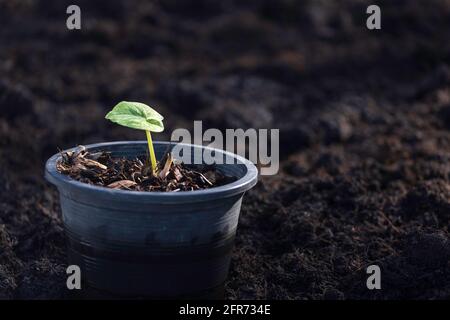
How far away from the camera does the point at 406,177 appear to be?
4.36 m

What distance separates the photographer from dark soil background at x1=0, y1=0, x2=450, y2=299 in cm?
320

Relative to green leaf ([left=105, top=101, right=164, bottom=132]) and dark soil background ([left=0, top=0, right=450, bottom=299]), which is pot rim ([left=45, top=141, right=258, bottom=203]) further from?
dark soil background ([left=0, top=0, right=450, bottom=299])

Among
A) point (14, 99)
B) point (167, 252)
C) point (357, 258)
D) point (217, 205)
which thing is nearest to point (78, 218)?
point (167, 252)

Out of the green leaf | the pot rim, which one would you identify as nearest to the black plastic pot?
the pot rim

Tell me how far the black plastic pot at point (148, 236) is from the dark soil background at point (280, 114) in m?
0.38

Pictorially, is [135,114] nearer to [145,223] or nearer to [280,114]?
[145,223]

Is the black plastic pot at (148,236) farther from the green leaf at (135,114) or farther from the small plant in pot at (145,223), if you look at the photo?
the green leaf at (135,114)

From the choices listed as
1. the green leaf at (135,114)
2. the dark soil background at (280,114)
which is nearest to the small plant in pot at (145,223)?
the green leaf at (135,114)

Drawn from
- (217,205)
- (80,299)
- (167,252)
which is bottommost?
(80,299)

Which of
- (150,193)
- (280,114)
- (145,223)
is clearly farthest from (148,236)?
(280,114)

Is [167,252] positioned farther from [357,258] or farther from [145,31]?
[145,31]

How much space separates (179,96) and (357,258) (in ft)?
10.7

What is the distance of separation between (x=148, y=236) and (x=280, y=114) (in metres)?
3.65

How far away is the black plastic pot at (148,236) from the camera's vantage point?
8.23 ft
